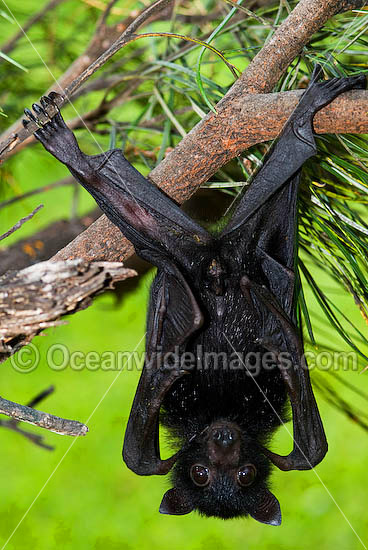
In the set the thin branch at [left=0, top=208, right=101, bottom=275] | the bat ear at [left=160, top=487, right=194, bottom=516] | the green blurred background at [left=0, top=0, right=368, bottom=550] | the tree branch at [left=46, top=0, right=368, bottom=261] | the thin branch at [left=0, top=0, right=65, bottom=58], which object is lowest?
the green blurred background at [left=0, top=0, right=368, bottom=550]

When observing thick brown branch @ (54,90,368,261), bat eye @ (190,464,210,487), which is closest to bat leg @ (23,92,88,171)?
thick brown branch @ (54,90,368,261)

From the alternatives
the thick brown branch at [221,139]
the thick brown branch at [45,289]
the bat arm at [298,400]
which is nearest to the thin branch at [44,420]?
the thick brown branch at [45,289]

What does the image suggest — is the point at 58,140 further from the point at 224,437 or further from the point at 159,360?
the point at 224,437

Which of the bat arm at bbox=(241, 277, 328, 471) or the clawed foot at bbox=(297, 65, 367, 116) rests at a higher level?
the clawed foot at bbox=(297, 65, 367, 116)

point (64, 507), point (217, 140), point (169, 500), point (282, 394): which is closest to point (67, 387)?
point (64, 507)

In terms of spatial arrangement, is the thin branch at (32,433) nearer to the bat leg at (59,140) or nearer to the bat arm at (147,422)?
the bat arm at (147,422)

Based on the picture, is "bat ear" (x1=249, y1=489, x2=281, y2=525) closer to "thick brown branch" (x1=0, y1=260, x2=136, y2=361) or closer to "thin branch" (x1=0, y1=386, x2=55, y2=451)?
"thin branch" (x1=0, y1=386, x2=55, y2=451)

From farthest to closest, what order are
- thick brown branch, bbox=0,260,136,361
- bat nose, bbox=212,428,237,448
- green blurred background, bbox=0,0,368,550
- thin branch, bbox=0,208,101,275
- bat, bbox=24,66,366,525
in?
green blurred background, bbox=0,0,368,550 < thin branch, bbox=0,208,101,275 < bat nose, bbox=212,428,237,448 < bat, bbox=24,66,366,525 < thick brown branch, bbox=0,260,136,361

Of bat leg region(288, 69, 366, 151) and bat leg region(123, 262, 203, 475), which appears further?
bat leg region(123, 262, 203, 475)
